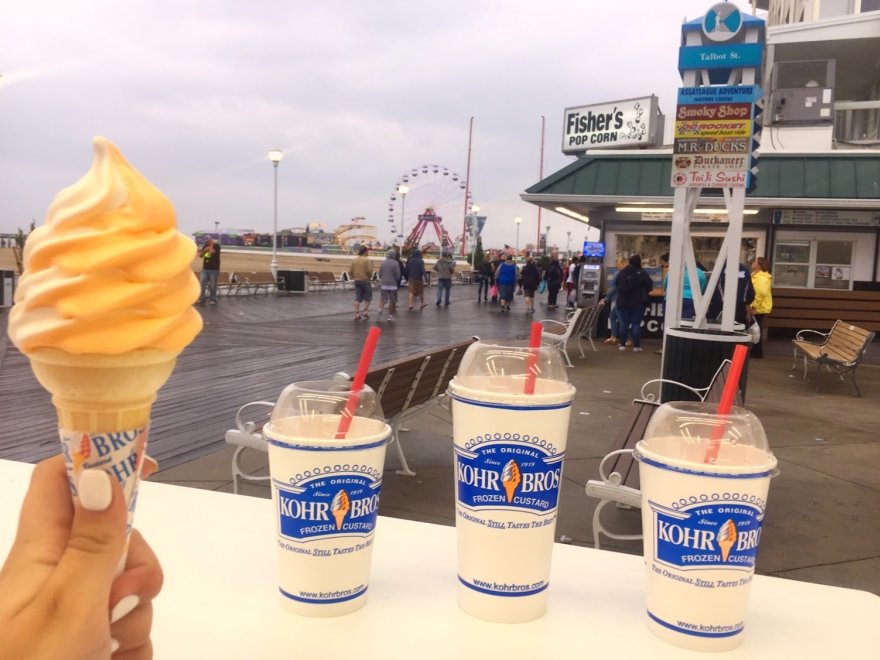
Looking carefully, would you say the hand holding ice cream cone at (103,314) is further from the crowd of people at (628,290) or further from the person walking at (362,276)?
the person walking at (362,276)

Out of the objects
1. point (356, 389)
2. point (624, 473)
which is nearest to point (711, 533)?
point (356, 389)

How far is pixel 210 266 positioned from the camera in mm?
18828

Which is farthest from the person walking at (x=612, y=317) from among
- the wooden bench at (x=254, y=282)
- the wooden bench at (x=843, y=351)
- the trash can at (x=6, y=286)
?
the wooden bench at (x=254, y=282)

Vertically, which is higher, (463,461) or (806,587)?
(463,461)

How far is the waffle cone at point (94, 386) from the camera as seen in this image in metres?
0.91

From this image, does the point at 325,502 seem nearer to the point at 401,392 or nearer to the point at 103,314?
the point at 103,314

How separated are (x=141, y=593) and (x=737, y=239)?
6.01m

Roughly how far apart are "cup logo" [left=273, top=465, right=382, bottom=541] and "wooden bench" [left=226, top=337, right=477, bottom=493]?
2.90 metres

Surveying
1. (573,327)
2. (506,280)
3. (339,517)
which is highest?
(339,517)

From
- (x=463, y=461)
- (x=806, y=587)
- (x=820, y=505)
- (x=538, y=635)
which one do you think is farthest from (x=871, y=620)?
(x=820, y=505)

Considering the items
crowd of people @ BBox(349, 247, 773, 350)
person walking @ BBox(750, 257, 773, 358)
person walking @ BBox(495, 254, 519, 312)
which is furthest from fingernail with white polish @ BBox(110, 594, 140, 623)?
person walking @ BBox(495, 254, 519, 312)

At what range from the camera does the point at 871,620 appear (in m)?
1.29

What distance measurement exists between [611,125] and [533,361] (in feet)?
52.6

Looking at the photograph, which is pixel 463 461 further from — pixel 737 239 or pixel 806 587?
pixel 737 239
